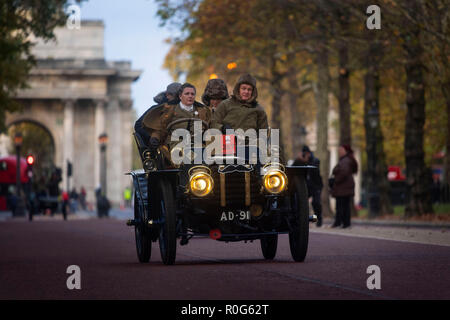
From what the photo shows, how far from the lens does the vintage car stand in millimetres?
12016

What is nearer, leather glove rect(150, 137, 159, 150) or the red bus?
leather glove rect(150, 137, 159, 150)

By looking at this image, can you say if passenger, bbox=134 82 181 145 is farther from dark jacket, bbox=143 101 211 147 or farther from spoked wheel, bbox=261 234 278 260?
spoked wheel, bbox=261 234 278 260

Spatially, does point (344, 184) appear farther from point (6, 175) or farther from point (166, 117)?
point (6, 175)

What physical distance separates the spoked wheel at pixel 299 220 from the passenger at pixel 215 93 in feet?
5.64

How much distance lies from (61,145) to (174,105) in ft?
242

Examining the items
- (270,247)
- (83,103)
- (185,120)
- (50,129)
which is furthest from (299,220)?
(83,103)

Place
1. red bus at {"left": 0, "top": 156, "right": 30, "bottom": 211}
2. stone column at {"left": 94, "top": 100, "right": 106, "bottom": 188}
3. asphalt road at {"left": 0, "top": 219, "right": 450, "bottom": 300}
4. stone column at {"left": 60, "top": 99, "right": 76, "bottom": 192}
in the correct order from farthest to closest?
stone column at {"left": 94, "top": 100, "right": 106, "bottom": 188}, stone column at {"left": 60, "top": 99, "right": 76, "bottom": 192}, red bus at {"left": 0, "top": 156, "right": 30, "bottom": 211}, asphalt road at {"left": 0, "top": 219, "right": 450, "bottom": 300}

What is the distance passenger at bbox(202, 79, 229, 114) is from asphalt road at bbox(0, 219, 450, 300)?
1934mm

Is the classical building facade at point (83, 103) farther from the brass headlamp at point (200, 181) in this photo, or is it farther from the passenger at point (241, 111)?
the brass headlamp at point (200, 181)

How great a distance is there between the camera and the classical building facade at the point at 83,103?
85.5m

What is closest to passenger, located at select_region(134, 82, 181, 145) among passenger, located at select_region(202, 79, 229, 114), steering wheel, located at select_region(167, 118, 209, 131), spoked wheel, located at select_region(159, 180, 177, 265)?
passenger, located at select_region(202, 79, 229, 114)

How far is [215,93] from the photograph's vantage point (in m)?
13.5

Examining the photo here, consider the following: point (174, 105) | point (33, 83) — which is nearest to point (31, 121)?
point (33, 83)
